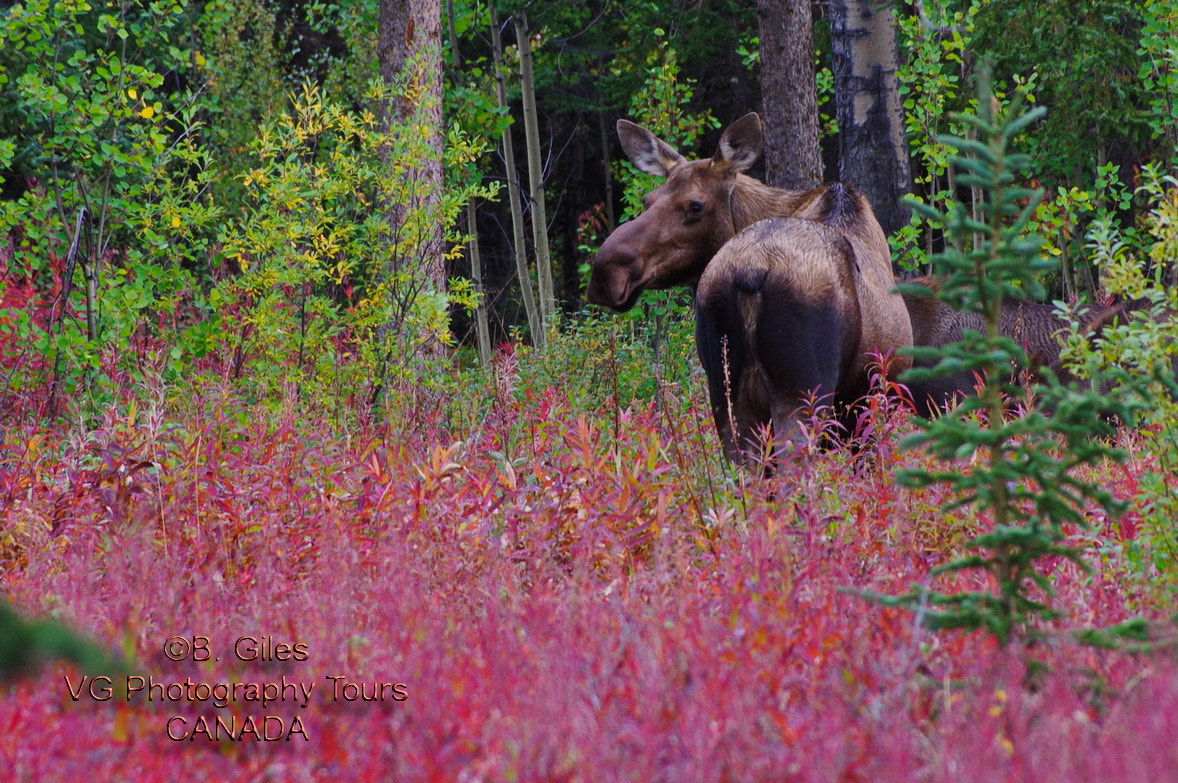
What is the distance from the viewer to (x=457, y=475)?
430cm

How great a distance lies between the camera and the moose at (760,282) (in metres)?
5.27

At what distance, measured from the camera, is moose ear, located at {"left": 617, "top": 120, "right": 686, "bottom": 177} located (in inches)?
298

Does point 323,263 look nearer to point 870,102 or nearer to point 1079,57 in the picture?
point 870,102

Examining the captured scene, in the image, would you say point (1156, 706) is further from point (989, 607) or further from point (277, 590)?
point (277, 590)

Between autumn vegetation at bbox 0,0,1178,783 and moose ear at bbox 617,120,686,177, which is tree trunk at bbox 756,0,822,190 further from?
autumn vegetation at bbox 0,0,1178,783

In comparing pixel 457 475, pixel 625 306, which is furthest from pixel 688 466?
pixel 625 306

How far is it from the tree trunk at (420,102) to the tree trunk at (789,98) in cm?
271

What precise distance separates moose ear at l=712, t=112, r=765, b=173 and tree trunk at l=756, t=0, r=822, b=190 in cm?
247

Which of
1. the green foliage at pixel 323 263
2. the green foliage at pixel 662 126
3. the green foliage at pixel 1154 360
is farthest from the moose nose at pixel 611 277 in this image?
the green foliage at pixel 662 126

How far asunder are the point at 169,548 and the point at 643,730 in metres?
2.40

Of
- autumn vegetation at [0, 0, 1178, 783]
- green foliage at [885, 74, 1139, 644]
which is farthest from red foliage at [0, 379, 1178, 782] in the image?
green foliage at [885, 74, 1139, 644]

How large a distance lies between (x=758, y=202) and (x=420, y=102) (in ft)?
7.08

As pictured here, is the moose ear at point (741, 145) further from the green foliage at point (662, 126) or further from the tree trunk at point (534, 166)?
the tree trunk at point (534, 166)

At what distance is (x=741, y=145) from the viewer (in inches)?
271
